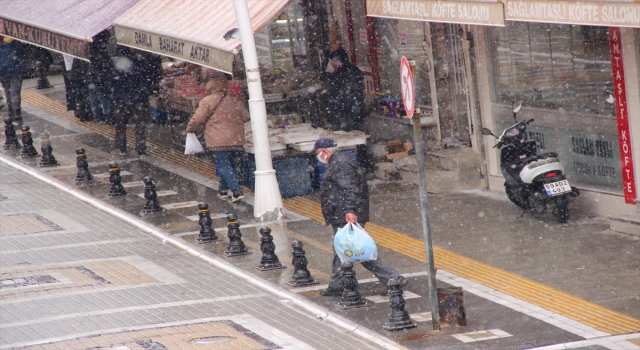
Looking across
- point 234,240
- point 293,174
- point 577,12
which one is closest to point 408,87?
point 577,12

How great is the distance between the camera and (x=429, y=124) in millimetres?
17750

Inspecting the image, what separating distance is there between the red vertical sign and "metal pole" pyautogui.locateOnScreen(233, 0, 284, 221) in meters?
4.60

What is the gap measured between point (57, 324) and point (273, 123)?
773 cm

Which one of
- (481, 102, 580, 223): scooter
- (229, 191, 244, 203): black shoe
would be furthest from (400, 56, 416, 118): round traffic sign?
(229, 191, 244, 203): black shoe

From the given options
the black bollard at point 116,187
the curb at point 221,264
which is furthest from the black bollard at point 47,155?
the black bollard at point 116,187

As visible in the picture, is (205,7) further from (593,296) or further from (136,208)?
(593,296)

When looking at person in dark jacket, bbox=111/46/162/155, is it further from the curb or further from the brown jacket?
the brown jacket

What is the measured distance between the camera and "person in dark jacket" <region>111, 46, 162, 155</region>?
18984mm

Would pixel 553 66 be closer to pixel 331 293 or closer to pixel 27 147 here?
pixel 331 293

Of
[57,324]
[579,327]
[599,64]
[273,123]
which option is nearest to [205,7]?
[273,123]

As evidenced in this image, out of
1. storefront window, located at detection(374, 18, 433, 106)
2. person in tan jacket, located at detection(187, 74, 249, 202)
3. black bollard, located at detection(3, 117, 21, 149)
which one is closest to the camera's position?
person in tan jacket, located at detection(187, 74, 249, 202)

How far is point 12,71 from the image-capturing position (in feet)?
71.1

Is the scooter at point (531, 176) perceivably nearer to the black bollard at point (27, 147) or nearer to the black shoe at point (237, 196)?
the black shoe at point (237, 196)

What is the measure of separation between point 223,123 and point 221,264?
354cm
